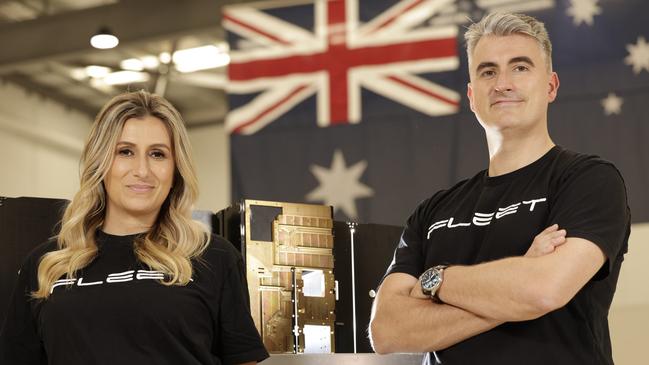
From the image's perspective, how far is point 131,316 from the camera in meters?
2.02

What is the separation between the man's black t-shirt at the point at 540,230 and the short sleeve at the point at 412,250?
0.04 meters

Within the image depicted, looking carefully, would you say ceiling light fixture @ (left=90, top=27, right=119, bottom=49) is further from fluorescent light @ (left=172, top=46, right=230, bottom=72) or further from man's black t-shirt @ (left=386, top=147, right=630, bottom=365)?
man's black t-shirt @ (left=386, top=147, right=630, bottom=365)

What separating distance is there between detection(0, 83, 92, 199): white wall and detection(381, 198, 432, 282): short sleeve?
270 inches

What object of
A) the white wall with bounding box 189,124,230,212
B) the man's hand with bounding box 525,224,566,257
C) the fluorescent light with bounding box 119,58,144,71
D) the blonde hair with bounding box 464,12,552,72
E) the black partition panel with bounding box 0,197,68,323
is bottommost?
the man's hand with bounding box 525,224,566,257

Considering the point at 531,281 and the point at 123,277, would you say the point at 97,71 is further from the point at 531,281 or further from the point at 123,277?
the point at 531,281

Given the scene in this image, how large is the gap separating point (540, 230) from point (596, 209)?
11 cm

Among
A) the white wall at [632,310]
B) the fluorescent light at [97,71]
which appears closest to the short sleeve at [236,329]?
the white wall at [632,310]

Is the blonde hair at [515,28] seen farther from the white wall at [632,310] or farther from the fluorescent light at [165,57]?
the fluorescent light at [165,57]

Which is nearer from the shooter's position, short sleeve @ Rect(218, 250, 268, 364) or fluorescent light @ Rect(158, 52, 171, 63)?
short sleeve @ Rect(218, 250, 268, 364)

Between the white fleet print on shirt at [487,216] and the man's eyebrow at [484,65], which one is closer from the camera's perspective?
the white fleet print on shirt at [487,216]

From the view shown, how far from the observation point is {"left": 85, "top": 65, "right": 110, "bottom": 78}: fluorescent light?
8.77 metres

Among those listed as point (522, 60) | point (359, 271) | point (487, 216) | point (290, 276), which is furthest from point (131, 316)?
point (359, 271)

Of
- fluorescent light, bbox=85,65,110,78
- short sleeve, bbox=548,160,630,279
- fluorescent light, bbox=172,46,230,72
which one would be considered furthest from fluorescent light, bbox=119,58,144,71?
short sleeve, bbox=548,160,630,279

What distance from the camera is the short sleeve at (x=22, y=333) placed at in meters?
2.14
